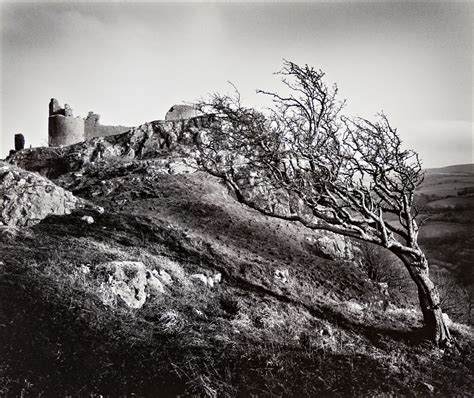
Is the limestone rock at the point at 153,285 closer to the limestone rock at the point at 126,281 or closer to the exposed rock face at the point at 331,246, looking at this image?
the limestone rock at the point at 126,281

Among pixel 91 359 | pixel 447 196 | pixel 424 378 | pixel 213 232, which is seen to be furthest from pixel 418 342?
pixel 447 196

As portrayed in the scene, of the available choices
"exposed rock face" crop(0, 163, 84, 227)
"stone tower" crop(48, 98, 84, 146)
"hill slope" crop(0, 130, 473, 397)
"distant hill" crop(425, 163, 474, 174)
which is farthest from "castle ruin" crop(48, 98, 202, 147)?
"distant hill" crop(425, 163, 474, 174)

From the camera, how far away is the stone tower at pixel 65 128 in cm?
2580

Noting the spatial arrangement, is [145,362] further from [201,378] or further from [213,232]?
[213,232]

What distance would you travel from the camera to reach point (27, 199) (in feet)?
36.6

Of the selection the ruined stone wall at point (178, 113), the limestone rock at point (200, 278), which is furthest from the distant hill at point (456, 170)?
the limestone rock at point (200, 278)

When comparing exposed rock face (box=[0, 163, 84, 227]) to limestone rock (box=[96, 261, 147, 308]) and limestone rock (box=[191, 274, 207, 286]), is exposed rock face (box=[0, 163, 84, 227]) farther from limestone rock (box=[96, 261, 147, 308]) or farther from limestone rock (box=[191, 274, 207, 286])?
limestone rock (box=[191, 274, 207, 286])

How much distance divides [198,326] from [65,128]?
79.0 feet

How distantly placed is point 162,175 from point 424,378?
14.6 m

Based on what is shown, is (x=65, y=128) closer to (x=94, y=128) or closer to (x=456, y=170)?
(x=94, y=128)

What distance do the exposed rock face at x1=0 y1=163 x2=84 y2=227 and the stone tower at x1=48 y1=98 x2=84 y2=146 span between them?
13.9 metres

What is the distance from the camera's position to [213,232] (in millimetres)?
12469

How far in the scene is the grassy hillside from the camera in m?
4.83

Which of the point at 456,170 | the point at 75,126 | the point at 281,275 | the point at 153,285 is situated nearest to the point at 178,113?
the point at 75,126
